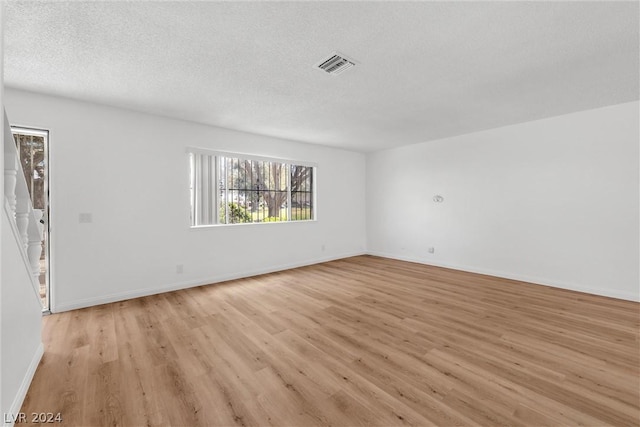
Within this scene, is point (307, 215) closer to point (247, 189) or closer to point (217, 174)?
point (247, 189)

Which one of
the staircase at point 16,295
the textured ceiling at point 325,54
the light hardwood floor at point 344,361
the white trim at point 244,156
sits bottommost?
the light hardwood floor at point 344,361

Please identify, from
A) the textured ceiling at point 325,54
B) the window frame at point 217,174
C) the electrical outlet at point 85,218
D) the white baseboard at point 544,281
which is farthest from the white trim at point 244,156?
the white baseboard at point 544,281

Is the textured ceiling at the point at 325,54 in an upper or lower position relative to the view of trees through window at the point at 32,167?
upper

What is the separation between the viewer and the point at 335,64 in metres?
2.47

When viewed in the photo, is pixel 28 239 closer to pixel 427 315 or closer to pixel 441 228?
pixel 427 315

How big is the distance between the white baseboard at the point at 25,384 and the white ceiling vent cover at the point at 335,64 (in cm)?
316

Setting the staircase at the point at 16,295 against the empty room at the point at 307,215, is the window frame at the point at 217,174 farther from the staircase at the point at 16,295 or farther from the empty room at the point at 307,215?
the staircase at the point at 16,295

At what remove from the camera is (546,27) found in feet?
6.51

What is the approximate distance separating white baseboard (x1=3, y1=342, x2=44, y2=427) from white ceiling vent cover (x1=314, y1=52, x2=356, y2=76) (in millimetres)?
3158

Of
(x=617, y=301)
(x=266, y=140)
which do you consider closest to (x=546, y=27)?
(x=617, y=301)

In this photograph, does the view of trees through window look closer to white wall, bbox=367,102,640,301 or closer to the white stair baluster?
the white stair baluster

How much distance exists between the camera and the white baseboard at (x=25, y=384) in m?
1.53

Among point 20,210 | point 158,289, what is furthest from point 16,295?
point 158,289

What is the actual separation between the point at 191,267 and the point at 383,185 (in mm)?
4499
